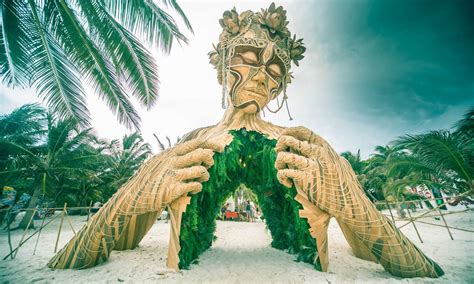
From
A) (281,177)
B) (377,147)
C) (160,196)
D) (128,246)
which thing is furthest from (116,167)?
(377,147)

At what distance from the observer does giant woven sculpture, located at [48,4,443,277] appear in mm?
2398

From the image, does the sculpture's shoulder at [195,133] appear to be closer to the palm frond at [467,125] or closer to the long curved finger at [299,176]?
the long curved finger at [299,176]

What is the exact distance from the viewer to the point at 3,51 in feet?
8.58

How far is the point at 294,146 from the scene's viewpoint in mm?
2494

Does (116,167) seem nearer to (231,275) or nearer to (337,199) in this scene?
(231,275)

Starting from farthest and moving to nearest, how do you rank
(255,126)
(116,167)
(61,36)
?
(116,167)
(255,126)
(61,36)

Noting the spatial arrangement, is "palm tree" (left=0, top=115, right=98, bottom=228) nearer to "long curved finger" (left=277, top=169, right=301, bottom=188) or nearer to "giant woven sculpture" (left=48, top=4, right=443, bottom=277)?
"giant woven sculpture" (left=48, top=4, right=443, bottom=277)

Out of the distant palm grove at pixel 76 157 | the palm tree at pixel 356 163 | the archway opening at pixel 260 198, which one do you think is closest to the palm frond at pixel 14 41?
the archway opening at pixel 260 198

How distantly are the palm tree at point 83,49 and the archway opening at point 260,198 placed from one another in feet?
5.79

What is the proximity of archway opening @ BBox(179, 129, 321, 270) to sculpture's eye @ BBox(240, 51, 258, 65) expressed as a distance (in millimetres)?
1092

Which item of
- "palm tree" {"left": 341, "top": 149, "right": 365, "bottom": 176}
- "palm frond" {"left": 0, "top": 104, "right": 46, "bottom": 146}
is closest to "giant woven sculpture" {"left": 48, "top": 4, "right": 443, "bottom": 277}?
"palm frond" {"left": 0, "top": 104, "right": 46, "bottom": 146}

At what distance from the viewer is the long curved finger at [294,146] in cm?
249

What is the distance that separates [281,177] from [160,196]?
1428mm

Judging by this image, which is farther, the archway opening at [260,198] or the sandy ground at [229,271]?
the archway opening at [260,198]
